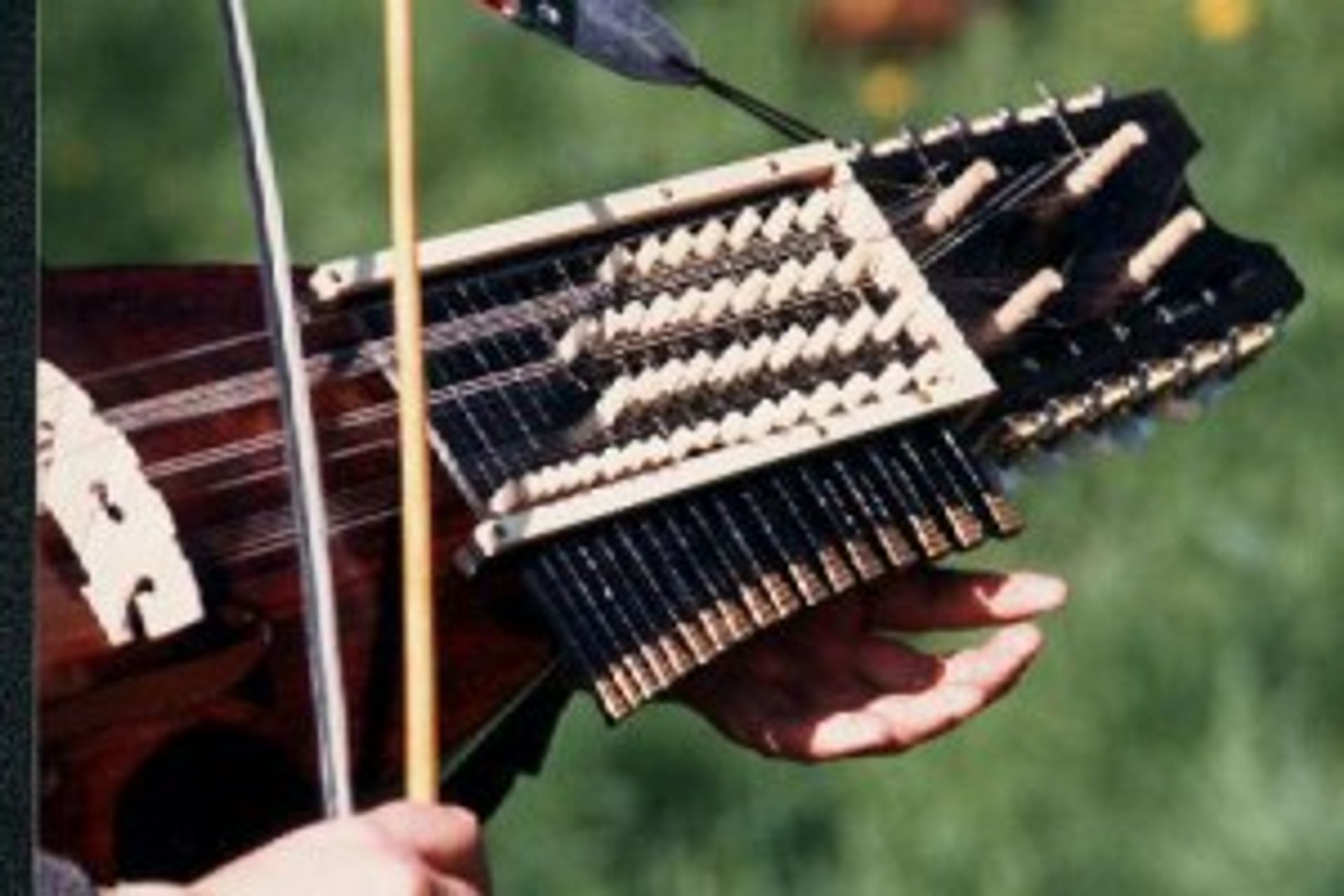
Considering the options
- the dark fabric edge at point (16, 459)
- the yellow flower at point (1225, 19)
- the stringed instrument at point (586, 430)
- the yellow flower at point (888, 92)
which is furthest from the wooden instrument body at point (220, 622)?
the yellow flower at point (1225, 19)

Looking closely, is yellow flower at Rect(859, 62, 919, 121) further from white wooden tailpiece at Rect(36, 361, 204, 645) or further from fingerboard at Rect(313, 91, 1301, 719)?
white wooden tailpiece at Rect(36, 361, 204, 645)

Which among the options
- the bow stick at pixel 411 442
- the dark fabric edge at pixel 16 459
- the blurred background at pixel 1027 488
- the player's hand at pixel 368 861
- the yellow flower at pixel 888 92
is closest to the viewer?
the dark fabric edge at pixel 16 459

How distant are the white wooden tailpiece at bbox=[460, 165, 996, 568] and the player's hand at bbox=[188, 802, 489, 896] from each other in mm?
249

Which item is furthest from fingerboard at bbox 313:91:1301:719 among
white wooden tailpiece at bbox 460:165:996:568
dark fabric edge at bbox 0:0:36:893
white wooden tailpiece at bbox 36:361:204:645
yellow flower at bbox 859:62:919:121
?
yellow flower at bbox 859:62:919:121

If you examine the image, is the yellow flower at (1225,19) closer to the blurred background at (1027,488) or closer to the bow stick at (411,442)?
the blurred background at (1027,488)

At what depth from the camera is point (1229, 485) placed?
8.42 ft

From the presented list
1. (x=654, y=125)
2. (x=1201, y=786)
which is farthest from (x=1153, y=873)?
(x=654, y=125)

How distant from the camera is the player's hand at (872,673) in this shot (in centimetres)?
170

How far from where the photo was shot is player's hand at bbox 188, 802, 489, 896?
4.12 feet

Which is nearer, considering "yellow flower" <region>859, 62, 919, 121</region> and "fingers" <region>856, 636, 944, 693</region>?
"fingers" <region>856, 636, 944, 693</region>

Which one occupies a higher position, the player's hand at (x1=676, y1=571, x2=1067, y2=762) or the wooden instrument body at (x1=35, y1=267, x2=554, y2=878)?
the wooden instrument body at (x1=35, y1=267, x2=554, y2=878)

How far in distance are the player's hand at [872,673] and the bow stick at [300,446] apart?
0.25 m

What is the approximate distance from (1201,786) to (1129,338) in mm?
710

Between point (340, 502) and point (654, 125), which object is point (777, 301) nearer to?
point (340, 502)
